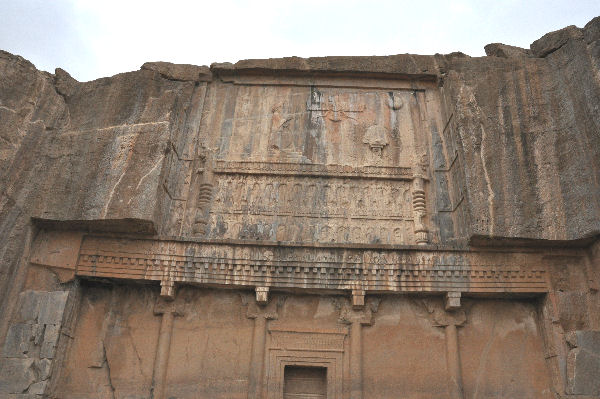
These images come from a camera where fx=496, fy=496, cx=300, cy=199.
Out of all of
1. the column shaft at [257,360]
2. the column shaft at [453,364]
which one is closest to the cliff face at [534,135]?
the column shaft at [453,364]

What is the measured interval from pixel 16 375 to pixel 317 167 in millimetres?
4880

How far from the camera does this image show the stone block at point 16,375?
5.95m

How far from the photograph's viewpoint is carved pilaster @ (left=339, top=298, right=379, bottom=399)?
634 centimetres

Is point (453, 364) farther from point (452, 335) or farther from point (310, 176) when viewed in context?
point (310, 176)

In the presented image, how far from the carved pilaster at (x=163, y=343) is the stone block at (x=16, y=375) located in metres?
1.44

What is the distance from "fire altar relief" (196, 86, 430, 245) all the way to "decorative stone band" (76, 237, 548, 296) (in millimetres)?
522

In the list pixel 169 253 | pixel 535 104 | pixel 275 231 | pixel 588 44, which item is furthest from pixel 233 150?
pixel 588 44

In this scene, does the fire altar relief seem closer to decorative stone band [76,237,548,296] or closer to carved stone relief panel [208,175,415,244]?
carved stone relief panel [208,175,415,244]

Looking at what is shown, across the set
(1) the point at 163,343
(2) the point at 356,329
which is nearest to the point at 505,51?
(2) the point at 356,329

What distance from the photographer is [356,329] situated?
6668mm

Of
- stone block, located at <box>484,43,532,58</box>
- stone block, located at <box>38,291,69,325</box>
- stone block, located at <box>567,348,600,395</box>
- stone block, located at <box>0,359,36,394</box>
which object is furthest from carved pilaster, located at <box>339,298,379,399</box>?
stone block, located at <box>484,43,532,58</box>

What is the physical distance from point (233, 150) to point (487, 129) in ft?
12.8

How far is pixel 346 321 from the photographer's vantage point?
6.74 m

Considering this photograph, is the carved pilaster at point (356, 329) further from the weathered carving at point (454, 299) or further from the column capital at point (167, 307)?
the column capital at point (167, 307)
